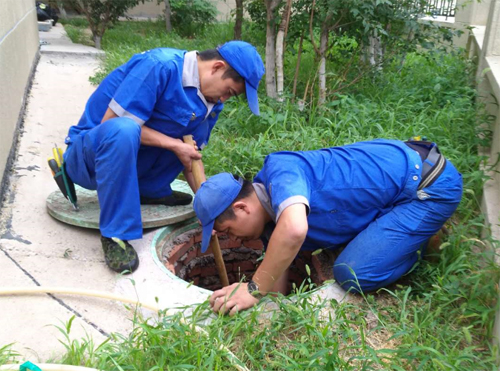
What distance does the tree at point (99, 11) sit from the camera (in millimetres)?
8688

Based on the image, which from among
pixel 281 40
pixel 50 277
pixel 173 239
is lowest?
pixel 173 239

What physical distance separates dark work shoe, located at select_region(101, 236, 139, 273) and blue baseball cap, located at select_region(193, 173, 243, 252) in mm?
508

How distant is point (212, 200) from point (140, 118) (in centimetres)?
73

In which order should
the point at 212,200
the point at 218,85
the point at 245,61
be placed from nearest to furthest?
the point at 212,200
the point at 245,61
the point at 218,85

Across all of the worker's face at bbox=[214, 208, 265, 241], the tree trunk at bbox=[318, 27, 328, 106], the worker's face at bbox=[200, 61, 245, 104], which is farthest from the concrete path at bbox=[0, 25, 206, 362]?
the tree trunk at bbox=[318, 27, 328, 106]

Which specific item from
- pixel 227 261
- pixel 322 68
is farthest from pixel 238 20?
pixel 227 261

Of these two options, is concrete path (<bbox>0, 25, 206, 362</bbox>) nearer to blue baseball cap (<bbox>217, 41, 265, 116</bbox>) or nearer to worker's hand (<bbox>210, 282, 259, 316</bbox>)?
worker's hand (<bbox>210, 282, 259, 316</bbox>)

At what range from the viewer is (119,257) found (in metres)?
2.75

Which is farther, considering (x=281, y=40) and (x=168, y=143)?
(x=281, y=40)

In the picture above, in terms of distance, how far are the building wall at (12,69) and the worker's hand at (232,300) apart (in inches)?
70.7

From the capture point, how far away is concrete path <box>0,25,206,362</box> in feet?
7.48

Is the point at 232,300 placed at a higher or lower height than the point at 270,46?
lower

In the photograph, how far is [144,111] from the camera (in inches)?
113

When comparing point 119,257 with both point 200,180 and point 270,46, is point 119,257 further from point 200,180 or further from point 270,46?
point 270,46
